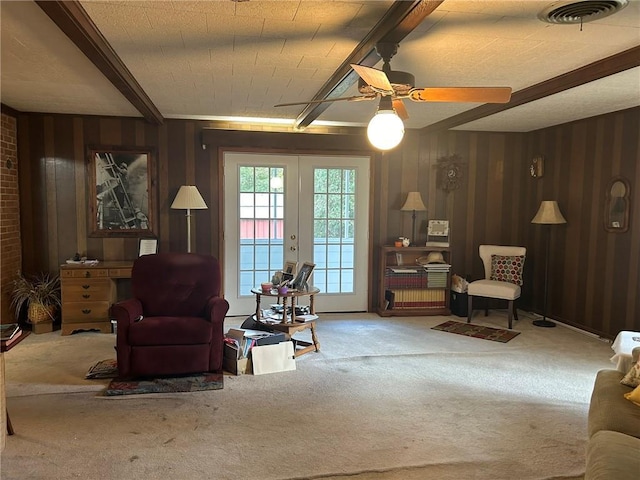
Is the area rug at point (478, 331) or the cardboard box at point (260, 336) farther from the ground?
the cardboard box at point (260, 336)

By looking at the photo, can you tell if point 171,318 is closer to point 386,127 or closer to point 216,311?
point 216,311

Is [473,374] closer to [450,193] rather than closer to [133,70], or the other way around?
[450,193]

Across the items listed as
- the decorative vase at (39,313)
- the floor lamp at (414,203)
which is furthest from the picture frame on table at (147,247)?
the floor lamp at (414,203)

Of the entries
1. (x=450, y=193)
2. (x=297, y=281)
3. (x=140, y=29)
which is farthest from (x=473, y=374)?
(x=140, y=29)

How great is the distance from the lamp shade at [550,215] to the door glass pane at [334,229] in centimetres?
223

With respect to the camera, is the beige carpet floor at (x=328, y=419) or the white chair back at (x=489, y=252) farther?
the white chair back at (x=489, y=252)

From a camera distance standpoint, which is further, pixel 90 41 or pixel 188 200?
pixel 188 200

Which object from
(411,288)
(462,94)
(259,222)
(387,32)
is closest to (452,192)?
(411,288)

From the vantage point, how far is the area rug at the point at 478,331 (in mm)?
4934

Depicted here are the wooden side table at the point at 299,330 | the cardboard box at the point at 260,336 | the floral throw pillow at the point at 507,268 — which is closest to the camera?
the cardboard box at the point at 260,336

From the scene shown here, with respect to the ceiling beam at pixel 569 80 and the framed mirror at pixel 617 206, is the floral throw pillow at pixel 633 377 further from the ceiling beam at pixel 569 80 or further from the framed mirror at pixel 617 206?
the framed mirror at pixel 617 206

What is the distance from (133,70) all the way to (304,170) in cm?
266

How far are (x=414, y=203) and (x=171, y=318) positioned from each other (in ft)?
10.9

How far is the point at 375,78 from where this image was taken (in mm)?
2469
